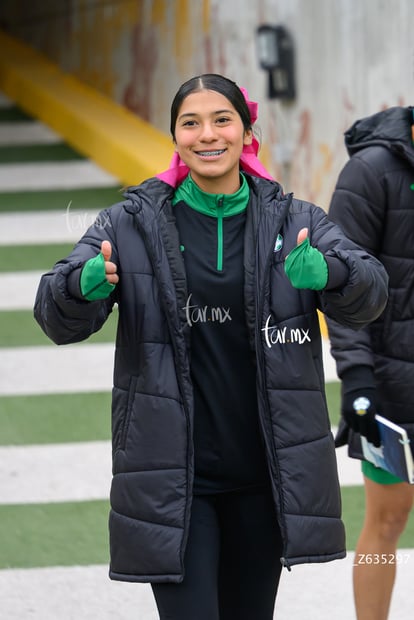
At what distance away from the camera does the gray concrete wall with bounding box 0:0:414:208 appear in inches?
298

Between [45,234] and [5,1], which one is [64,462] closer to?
[45,234]

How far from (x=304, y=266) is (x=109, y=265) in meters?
0.47

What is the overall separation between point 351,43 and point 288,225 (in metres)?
4.63

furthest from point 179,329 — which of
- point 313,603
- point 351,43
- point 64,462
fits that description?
point 351,43

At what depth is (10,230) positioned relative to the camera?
35.1 feet

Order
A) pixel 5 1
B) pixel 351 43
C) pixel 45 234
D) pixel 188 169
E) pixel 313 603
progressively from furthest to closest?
pixel 5 1
pixel 45 234
pixel 351 43
pixel 313 603
pixel 188 169

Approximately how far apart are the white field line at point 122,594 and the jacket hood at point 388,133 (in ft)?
5.41

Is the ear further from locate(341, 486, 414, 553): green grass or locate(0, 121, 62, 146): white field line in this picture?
locate(0, 121, 62, 146): white field line

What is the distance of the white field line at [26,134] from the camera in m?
13.0

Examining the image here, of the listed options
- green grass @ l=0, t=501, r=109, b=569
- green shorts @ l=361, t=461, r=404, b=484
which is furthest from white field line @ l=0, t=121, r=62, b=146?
green shorts @ l=361, t=461, r=404, b=484

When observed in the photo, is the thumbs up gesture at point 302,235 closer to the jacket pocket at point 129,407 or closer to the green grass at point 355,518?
the jacket pocket at point 129,407

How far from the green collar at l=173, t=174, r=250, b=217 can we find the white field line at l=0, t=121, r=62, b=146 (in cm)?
957

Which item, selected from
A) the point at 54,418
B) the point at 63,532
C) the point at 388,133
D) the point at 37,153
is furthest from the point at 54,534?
the point at 37,153

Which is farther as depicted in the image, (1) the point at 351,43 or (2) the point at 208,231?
(1) the point at 351,43
